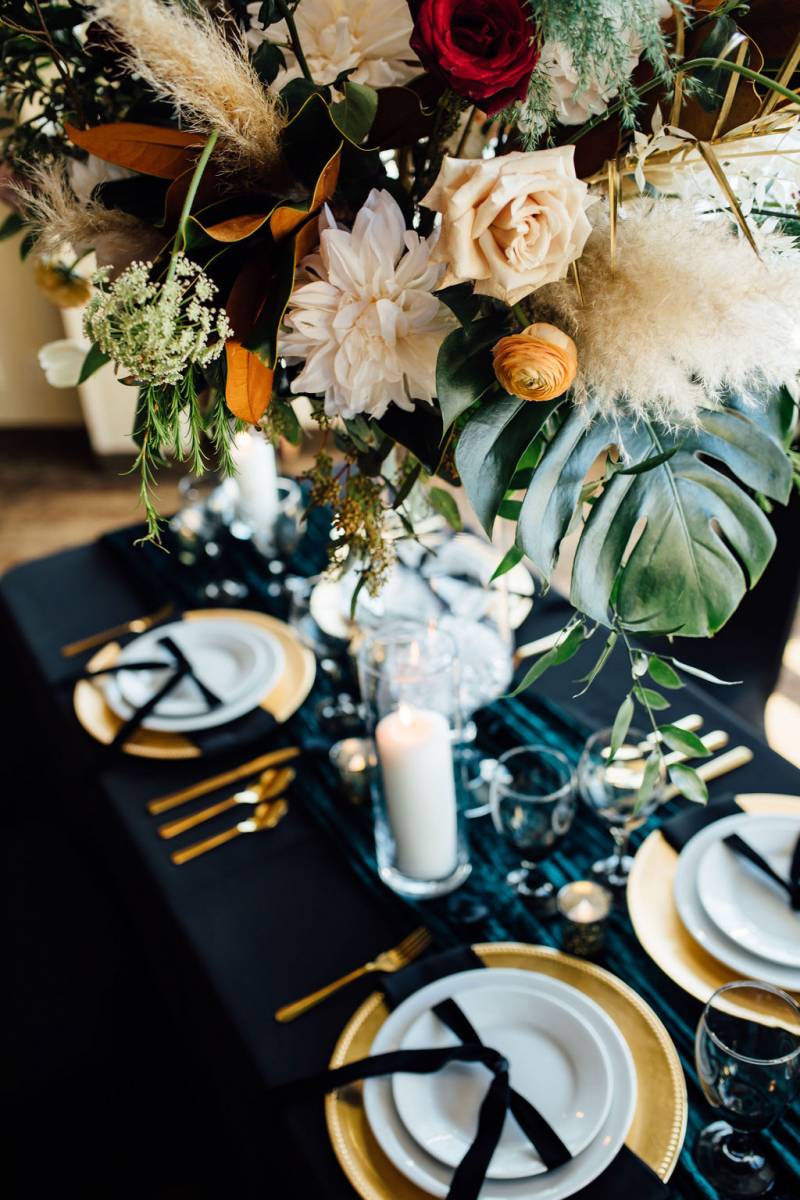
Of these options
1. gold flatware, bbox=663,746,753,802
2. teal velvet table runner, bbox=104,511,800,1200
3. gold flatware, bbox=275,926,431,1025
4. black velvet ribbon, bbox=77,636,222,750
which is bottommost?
gold flatware, bbox=663,746,753,802

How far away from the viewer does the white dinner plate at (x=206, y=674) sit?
1352mm

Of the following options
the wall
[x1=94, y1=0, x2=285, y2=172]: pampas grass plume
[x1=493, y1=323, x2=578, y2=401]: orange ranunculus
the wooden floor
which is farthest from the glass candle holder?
the wall

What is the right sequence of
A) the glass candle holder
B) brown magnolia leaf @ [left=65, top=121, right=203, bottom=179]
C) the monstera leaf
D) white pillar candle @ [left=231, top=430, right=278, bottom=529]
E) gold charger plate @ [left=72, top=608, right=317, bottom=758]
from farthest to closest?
white pillar candle @ [left=231, top=430, right=278, bottom=529]
gold charger plate @ [left=72, top=608, right=317, bottom=758]
the glass candle holder
the monstera leaf
brown magnolia leaf @ [left=65, top=121, right=203, bottom=179]

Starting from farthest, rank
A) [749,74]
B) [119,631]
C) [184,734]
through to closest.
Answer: [119,631], [184,734], [749,74]

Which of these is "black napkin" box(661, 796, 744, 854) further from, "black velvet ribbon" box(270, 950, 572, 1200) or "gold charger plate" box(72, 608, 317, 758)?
"gold charger plate" box(72, 608, 317, 758)

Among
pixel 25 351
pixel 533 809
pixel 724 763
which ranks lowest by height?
pixel 25 351

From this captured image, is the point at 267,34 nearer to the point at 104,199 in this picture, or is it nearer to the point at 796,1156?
the point at 104,199

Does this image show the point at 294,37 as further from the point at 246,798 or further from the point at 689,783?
the point at 246,798

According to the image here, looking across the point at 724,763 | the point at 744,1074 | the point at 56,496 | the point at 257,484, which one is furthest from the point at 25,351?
the point at 744,1074

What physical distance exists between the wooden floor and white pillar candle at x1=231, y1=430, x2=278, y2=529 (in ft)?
5.54

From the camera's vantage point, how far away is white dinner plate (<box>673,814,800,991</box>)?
0.96m

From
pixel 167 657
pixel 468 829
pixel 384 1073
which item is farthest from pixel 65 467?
pixel 384 1073

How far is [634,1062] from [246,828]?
0.52m

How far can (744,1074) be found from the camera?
0.78 meters
